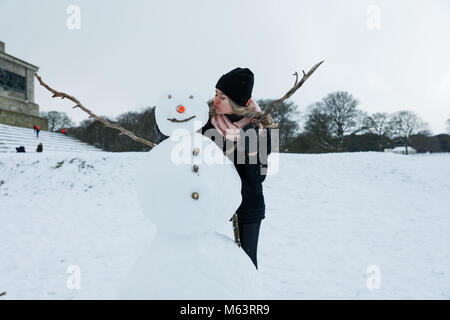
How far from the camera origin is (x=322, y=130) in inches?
1031

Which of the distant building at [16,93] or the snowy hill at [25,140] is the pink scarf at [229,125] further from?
the distant building at [16,93]

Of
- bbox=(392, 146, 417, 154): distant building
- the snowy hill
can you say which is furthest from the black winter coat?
bbox=(392, 146, 417, 154): distant building

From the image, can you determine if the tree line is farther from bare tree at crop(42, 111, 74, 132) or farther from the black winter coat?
the black winter coat

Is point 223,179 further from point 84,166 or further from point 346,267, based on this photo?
point 84,166

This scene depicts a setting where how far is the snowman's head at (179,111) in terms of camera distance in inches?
57.2

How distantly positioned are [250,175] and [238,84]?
59 centimetres

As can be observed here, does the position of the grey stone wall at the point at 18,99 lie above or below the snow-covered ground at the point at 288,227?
above

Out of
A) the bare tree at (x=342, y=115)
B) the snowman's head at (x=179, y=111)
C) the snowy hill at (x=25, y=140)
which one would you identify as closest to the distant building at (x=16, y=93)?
the snowy hill at (x=25, y=140)

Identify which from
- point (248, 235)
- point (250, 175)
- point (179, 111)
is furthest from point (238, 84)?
point (248, 235)

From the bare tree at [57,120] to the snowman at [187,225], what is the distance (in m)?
47.9

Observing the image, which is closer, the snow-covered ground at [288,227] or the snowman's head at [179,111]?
the snowman's head at [179,111]

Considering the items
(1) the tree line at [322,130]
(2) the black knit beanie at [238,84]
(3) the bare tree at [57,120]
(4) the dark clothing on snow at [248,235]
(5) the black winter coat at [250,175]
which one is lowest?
(4) the dark clothing on snow at [248,235]

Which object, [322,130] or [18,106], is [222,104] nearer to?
[18,106]

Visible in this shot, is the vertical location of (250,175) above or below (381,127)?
below
